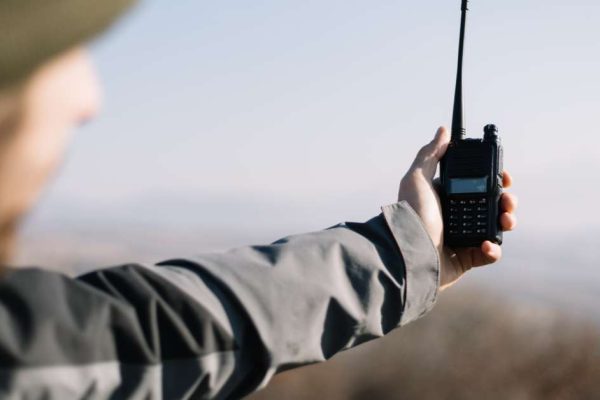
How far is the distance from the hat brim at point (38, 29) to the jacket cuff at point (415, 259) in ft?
3.29

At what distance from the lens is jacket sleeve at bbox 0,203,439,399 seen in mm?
1337

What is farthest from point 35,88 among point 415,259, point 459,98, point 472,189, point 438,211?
point 459,98

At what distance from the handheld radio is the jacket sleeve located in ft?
0.66

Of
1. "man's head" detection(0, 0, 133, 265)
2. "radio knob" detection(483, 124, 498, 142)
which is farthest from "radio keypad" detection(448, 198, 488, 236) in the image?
"man's head" detection(0, 0, 133, 265)

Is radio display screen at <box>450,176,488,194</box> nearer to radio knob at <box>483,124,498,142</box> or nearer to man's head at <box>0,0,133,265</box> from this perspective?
radio knob at <box>483,124,498,142</box>

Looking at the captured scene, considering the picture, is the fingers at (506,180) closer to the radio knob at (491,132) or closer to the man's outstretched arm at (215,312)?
the radio knob at (491,132)

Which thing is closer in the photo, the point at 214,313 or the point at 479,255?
the point at 214,313

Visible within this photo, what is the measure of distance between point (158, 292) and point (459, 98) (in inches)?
47.3

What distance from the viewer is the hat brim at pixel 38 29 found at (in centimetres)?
87

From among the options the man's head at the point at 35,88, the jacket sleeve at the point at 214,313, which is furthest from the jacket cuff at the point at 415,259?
the man's head at the point at 35,88

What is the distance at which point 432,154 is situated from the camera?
2.15 metres

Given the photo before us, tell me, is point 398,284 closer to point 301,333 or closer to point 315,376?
point 301,333

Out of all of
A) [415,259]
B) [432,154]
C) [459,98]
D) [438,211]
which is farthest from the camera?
[459,98]

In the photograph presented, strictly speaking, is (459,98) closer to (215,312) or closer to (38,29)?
(215,312)
